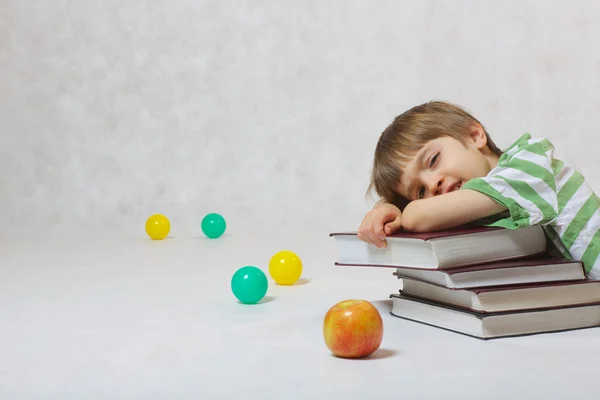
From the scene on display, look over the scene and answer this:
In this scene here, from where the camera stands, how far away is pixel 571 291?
6.38ft

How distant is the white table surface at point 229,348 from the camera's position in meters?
1.53

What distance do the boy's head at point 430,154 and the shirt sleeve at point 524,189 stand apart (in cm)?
21

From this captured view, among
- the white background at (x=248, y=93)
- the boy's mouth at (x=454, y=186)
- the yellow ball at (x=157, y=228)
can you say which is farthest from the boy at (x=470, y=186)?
the white background at (x=248, y=93)

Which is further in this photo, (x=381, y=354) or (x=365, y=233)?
(x=365, y=233)

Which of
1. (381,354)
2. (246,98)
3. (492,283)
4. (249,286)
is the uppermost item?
(246,98)

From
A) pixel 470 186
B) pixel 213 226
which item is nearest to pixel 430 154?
pixel 470 186

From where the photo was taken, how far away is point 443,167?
227 cm

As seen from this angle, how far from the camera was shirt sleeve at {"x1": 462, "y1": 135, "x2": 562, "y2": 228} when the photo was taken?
200cm

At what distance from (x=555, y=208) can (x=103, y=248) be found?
246cm

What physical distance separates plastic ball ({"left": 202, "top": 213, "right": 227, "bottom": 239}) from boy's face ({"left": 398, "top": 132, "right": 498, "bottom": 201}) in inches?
77.2

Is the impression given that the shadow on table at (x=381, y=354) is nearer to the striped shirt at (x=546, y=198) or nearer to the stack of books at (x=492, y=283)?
the stack of books at (x=492, y=283)

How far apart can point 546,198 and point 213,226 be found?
2408mm

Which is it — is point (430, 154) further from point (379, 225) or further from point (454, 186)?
point (379, 225)

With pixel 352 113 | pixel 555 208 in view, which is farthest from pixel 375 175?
pixel 352 113
